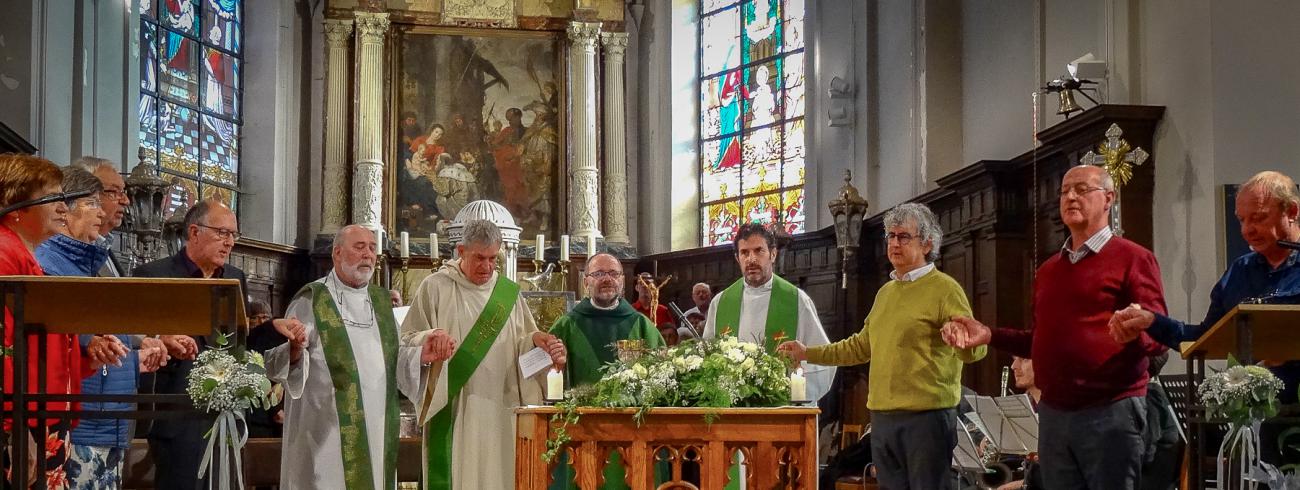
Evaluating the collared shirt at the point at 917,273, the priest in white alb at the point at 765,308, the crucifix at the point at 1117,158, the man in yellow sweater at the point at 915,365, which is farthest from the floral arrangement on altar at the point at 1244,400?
the crucifix at the point at 1117,158

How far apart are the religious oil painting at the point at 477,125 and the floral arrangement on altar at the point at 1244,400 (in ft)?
46.4

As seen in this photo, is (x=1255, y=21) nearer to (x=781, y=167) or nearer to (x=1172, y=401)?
(x=1172, y=401)

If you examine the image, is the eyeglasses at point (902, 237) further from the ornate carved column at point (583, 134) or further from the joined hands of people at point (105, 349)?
the ornate carved column at point (583, 134)

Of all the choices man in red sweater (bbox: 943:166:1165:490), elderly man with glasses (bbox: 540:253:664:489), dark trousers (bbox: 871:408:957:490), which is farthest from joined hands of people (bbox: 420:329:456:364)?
man in red sweater (bbox: 943:166:1165:490)

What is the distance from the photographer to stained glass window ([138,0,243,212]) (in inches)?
606

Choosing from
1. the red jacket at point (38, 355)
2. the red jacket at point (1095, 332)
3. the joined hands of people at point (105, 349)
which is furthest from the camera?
the red jacket at point (1095, 332)

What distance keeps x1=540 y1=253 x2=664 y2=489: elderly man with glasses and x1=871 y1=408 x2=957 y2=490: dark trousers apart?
6.00ft

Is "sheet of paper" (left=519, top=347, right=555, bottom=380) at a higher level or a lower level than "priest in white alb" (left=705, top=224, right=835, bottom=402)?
lower

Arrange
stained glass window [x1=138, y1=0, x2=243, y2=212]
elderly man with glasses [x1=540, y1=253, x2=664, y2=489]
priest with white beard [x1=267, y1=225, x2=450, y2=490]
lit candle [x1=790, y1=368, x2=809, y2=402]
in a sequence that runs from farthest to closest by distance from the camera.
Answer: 1. stained glass window [x1=138, y1=0, x2=243, y2=212]
2. elderly man with glasses [x1=540, y1=253, x2=664, y2=489]
3. priest with white beard [x1=267, y1=225, x2=450, y2=490]
4. lit candle [x1=790, y1=368, x2=809, y2=402]

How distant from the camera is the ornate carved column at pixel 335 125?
1694cm

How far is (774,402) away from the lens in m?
5.34

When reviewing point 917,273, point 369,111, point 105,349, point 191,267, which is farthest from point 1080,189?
point 369,111

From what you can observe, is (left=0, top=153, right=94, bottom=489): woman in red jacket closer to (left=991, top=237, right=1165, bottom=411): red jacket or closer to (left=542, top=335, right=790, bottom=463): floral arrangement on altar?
(left=542, top=335, right=790, bottom=463): floral arrangement on altar

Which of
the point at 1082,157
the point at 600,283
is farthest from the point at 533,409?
the point at 1082,157
